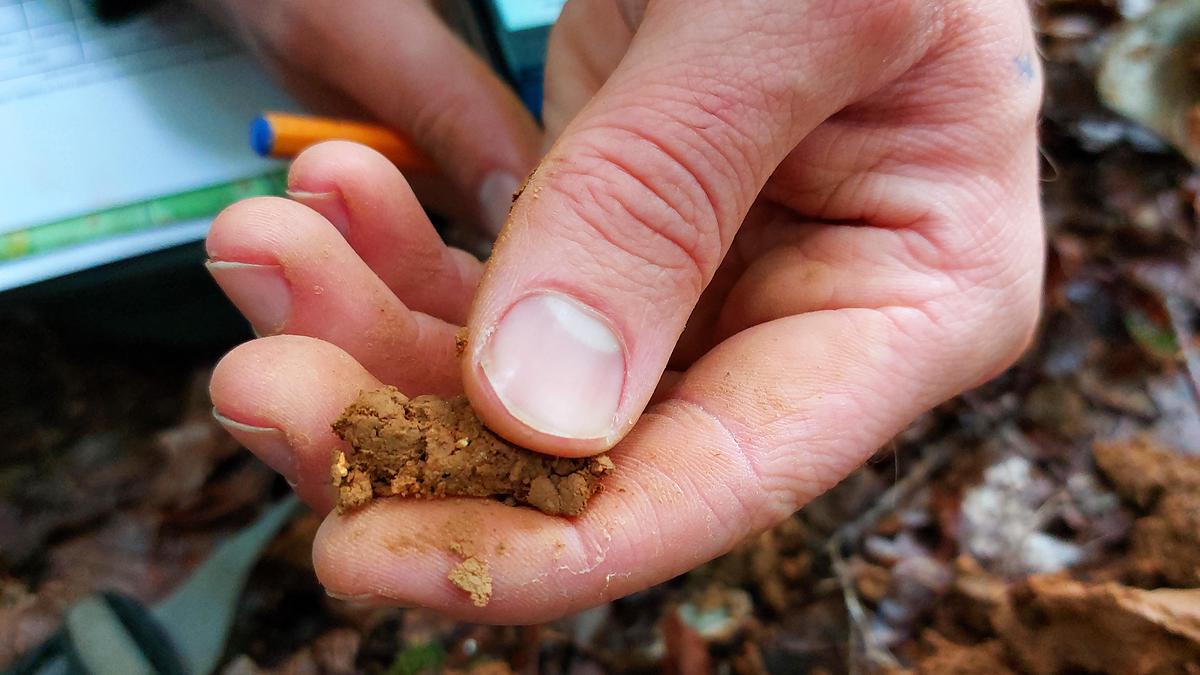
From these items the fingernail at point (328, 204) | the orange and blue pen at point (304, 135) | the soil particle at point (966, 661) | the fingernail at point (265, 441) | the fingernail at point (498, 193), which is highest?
the fingernail at point (328, 204)

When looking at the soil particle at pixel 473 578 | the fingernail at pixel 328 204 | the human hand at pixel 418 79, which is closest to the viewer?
the soil particle at pixel 473 578

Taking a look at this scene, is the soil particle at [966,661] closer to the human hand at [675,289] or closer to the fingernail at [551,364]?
the human hand at [675,289]

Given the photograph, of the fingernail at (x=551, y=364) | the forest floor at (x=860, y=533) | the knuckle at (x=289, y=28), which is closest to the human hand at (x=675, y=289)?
the fingernail at (x=551, y=364)

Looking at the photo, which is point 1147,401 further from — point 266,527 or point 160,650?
point 160,650

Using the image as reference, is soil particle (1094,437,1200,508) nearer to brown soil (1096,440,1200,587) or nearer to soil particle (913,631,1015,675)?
brown soil (1096,440,1200,587)

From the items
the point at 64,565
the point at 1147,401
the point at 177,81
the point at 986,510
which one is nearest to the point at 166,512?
the point at 64,565

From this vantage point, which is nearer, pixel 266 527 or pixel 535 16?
pixel 266 527

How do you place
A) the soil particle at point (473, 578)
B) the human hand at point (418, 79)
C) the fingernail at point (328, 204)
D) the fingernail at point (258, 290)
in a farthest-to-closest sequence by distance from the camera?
the human hand at point (418, 79) < the fingernail at point (328, 204) < the fingernail at point (258, 290) < the soil particle at point (473, 578)
